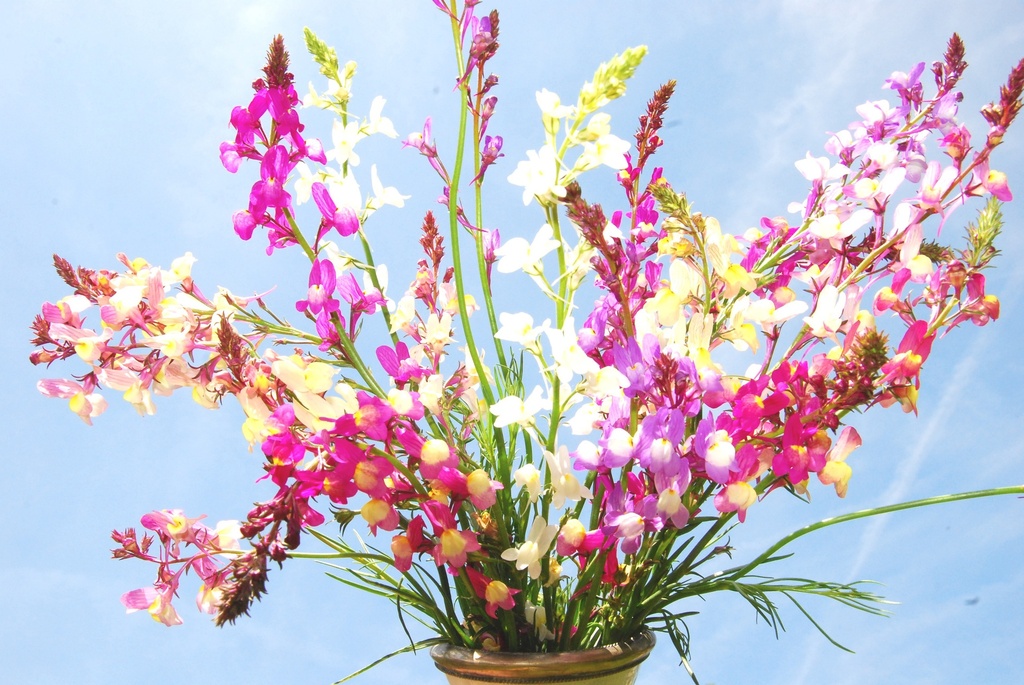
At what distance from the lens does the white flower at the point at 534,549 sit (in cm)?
86

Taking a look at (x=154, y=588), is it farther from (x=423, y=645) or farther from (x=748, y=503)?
(x=748, y=503)

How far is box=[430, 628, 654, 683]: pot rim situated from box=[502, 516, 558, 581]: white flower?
75 millimetres

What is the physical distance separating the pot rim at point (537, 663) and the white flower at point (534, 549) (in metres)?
0.07

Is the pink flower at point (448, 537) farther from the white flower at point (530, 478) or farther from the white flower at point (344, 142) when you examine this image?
the white flower at point (344, 142)

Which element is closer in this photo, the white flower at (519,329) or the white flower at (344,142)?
the white flower at (519,329)

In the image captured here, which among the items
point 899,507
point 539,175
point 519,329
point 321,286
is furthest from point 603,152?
point 899,507

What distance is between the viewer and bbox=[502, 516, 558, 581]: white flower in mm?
858

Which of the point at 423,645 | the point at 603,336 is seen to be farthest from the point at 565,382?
the point at 423,645

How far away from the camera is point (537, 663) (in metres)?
0.87

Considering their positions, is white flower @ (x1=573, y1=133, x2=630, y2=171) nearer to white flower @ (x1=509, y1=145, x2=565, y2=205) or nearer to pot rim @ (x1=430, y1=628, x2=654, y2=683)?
white flower @ (x1=509, y1=145, x2=565, y2=205)

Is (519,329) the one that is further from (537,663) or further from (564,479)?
(537,663)

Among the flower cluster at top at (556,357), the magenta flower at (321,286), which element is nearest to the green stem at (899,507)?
the flower cluster at top at (556,357)

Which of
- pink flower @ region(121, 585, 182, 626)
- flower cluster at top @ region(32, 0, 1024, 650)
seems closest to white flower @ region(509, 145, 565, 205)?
flower cluster at top @ region(32, 0, 1024, 650)

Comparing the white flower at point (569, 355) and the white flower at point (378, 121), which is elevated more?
the white flower at point (378, 121)
